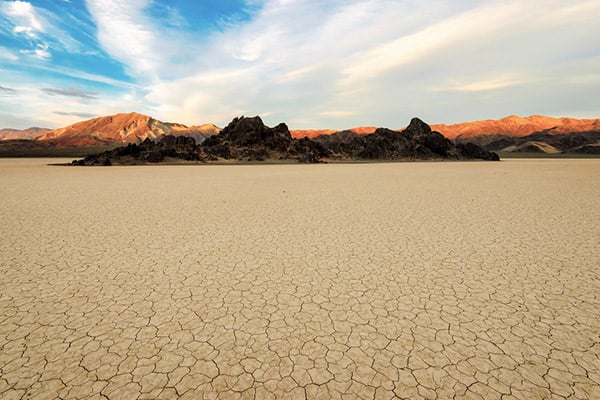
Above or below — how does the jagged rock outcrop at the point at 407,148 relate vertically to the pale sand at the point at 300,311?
above

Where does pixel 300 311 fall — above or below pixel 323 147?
below

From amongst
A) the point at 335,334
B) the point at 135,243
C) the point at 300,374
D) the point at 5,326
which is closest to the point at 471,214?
the point at 335,334

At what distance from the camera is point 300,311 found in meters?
4.15

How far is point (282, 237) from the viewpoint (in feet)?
26.0

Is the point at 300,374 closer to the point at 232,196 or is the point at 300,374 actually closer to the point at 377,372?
the point at 377,372

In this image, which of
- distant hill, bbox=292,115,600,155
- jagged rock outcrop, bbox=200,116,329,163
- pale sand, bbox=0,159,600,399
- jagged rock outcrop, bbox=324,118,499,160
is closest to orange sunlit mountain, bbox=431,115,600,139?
distant hill, bbox=292,115,600,155

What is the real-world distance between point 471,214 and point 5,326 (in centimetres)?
1250

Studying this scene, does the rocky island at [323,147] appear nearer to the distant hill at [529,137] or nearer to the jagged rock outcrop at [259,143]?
the jagged rock outcrop at [259,143]

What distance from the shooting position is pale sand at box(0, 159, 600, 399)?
2867mm

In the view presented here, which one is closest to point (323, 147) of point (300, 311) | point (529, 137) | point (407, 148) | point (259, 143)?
point (259, 143)

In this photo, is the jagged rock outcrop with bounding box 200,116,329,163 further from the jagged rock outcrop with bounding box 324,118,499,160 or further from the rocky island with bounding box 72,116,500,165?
the jagged rock outcrop with bounding box 324,118,499,160

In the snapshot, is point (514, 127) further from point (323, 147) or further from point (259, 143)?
point (259, 143)

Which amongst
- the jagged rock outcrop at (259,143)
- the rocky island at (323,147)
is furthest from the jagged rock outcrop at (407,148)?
the jagged rock outcrop at (259,143)

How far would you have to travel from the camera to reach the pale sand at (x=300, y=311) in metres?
2.87
